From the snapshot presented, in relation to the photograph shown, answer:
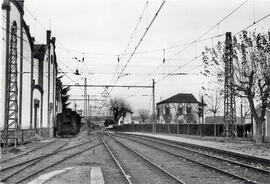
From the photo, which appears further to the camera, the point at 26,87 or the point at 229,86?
the point at 26,87

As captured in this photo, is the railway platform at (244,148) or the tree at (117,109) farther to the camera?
the tree at (117,109)

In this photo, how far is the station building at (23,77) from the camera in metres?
26.5

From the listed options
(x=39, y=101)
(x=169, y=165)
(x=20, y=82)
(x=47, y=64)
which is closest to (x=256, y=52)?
(x=169, y=165)

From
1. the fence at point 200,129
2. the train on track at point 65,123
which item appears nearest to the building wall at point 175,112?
the fence at point 200,129

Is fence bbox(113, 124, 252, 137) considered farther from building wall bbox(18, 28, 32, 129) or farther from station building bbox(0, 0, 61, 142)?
station building bbox(0, 0, 61, 142)

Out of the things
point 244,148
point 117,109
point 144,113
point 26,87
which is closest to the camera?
point 244,148

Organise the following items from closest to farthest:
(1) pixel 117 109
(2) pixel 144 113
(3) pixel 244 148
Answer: (3) pixel 244 148 < (1) pixel 117 109 < (2) pixel 144 113

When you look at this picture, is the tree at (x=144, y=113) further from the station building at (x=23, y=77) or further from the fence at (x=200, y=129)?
the station building at (x=23, y=77)

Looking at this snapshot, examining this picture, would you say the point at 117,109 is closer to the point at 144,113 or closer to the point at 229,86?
the point at 144,113

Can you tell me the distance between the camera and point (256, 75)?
31031 millimetres

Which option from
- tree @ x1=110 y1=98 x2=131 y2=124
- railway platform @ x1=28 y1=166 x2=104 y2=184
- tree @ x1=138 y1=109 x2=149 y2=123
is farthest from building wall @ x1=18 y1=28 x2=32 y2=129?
tree @ x1=138 y1=109 x2=149 y2=123

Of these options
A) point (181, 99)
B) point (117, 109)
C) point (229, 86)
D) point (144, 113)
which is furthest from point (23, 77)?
point (144, 113)

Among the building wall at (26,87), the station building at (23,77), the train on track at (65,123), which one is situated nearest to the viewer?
the station building at (23,77)

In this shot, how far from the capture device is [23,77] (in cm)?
3681
